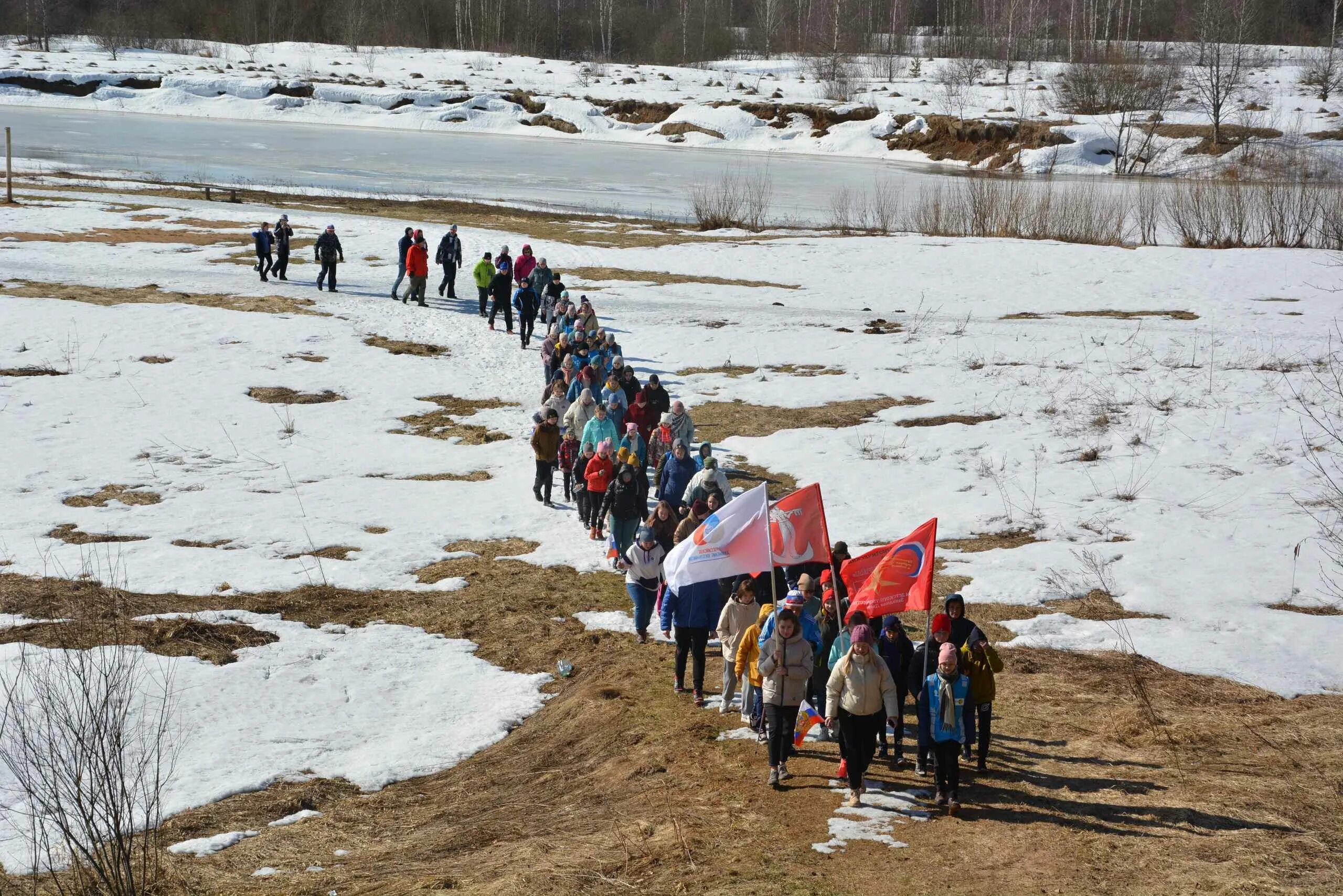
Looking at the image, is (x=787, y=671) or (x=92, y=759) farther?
(x=787, y=671)

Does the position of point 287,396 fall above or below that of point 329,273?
below

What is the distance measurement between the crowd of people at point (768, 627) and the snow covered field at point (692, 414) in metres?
1.47

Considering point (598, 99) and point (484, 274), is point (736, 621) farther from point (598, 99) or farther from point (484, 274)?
point (598, 99)

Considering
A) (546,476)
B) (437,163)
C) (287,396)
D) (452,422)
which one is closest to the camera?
(546,476)

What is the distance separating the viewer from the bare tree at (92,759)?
6922mm

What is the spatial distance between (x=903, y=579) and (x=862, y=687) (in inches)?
52.3

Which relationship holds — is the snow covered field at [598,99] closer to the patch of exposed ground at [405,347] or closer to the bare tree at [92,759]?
the patch of exposed ground at [405,347]

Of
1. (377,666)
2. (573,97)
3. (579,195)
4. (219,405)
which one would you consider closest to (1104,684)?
(377,666)

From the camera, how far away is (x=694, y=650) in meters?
10.9

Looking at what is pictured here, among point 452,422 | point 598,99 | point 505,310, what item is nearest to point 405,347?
point 505,310

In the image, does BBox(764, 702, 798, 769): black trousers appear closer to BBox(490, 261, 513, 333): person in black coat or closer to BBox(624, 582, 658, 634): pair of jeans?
BBox(624, 582, 658, 634): pair of jeans

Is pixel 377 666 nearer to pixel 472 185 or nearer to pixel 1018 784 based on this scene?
pixel 1018 784

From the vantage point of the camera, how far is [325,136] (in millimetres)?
71562

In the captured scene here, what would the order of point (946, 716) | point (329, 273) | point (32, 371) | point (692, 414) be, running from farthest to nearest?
1. point (329, 273)
2. point (32, 371)
3. point (692, 414)
4. point (946, 716)
